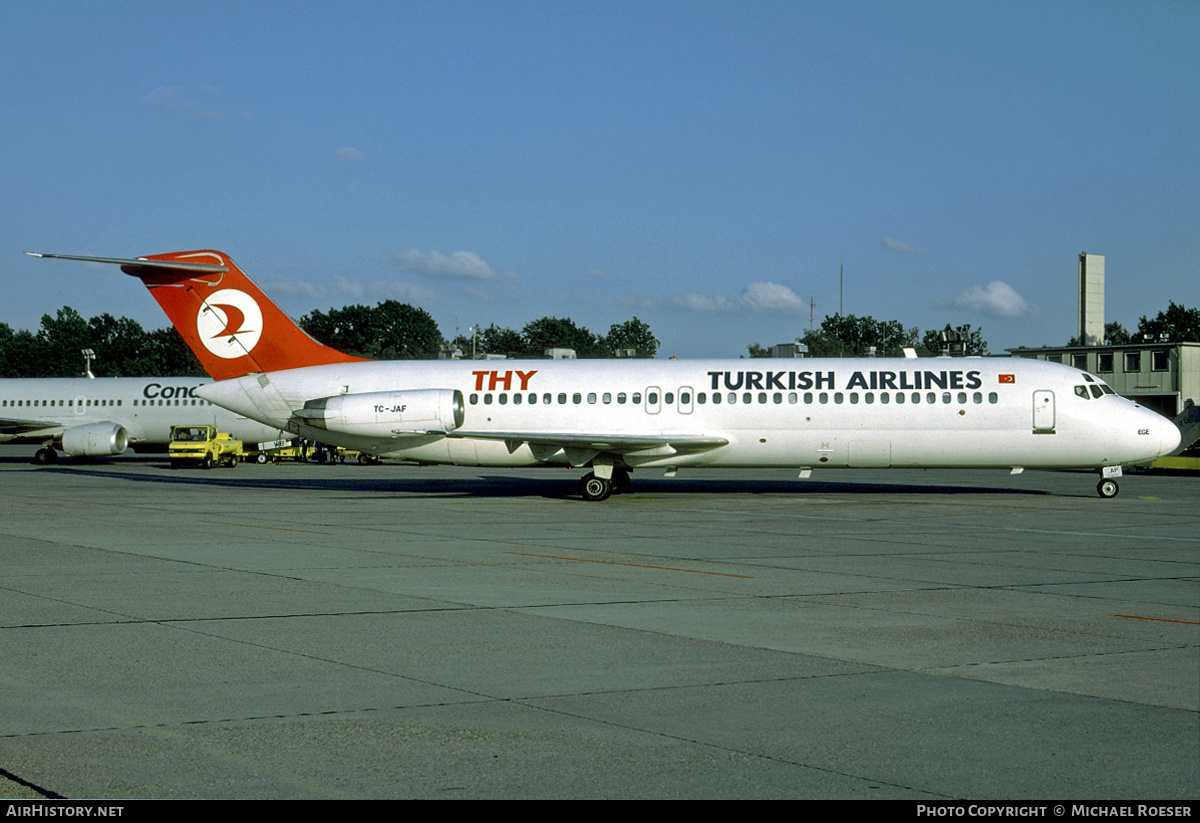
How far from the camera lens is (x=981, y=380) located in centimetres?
2770

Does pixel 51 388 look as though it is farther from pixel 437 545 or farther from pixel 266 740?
pixel 266 740

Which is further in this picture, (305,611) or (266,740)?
(305,611)

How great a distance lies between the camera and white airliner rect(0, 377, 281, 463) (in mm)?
49469

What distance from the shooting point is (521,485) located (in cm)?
3447

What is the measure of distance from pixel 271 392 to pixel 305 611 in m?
20.4

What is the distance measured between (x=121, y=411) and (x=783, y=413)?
33804mm

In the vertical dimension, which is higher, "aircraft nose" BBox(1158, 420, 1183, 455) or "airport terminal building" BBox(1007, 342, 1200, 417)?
"airport terminal building" BBox(1007, 342, 1200, 417)

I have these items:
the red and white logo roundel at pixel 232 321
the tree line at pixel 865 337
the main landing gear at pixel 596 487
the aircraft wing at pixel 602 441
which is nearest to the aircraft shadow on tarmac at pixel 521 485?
the main landing gear at pixel 596 487

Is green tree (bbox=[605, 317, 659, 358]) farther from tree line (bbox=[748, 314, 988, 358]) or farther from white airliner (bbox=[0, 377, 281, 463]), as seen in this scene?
white airliner (bbox=[0, 377, 281, 463])

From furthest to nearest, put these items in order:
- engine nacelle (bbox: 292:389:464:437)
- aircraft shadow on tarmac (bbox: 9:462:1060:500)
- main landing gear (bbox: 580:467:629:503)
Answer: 1. aircraft shadow on tarmac (bbox: 9:462:1060:500)
2. engine nacelle (bbox: 292:389:464:437)
3. main landing gear (bbox: 580:467:629:503)

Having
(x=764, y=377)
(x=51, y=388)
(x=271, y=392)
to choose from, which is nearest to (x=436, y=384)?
(x=271, y=392)

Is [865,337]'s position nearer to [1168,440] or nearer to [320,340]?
[320,340]

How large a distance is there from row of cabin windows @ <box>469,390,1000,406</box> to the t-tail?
540 cm

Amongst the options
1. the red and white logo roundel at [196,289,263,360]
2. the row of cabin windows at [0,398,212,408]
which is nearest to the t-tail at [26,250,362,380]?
the red and white logo roundel at [196,289,263,360]
